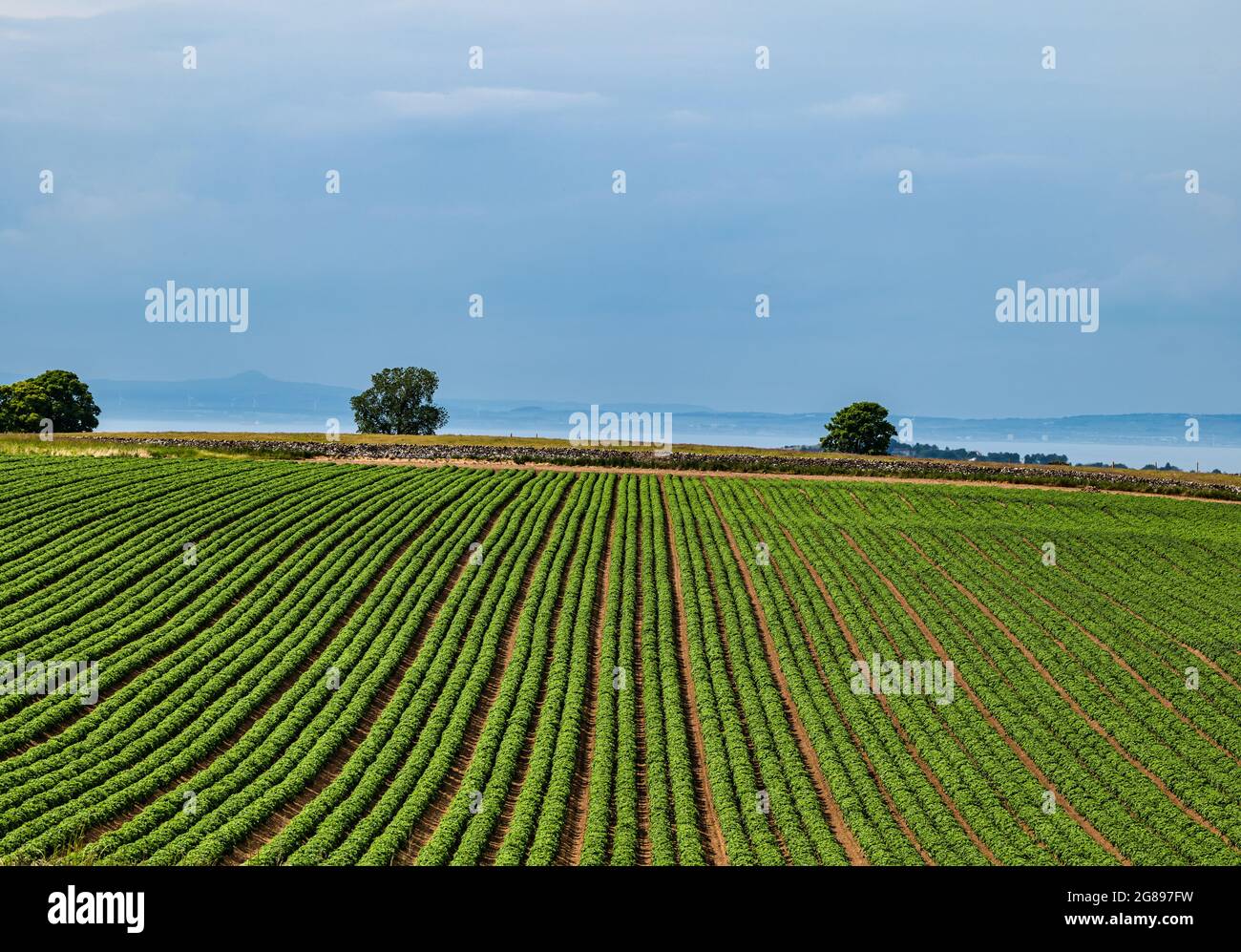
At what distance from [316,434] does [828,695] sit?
5163cm

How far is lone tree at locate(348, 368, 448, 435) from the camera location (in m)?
104

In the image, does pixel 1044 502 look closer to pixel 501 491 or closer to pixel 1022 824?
pixel 501 491

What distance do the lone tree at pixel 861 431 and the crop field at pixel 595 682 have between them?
40.8 meters

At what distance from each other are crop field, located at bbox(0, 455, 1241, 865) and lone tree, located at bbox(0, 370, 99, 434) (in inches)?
1545

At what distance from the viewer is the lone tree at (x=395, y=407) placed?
340 ft

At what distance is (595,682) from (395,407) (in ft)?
268
